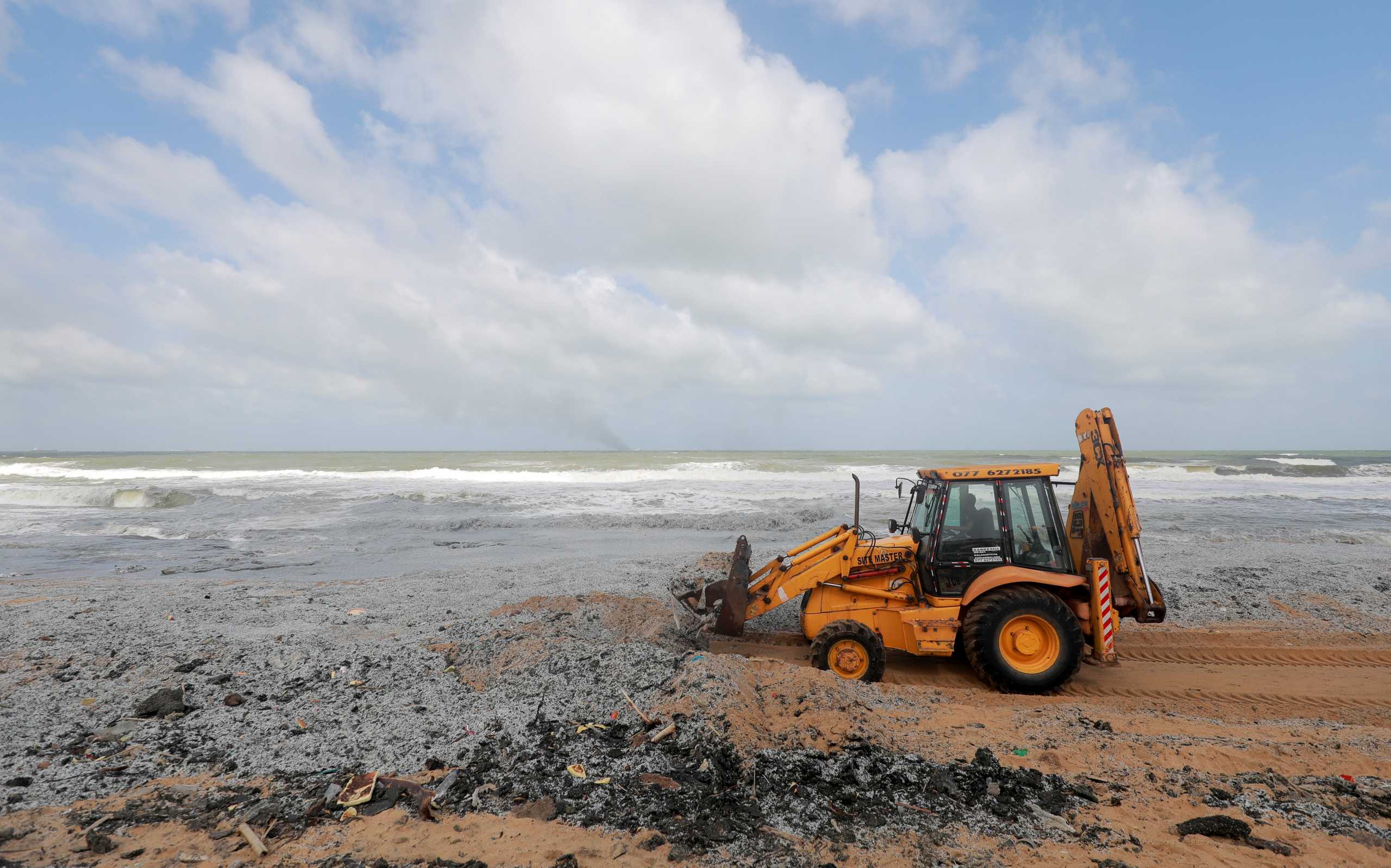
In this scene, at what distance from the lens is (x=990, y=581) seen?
19.0 ft

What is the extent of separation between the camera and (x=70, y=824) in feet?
10.9

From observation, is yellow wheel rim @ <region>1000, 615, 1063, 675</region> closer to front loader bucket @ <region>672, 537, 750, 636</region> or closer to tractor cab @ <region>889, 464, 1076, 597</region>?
tractor cab @ <region>889, 464, 1076, 597</region>

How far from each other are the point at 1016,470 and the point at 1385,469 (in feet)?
164

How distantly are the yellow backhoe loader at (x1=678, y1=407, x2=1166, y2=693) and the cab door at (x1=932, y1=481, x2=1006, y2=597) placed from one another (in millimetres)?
10

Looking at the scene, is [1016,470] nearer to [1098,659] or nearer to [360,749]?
[1098,659]

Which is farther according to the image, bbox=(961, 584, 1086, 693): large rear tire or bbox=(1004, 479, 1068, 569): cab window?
bbox=(1004, 479, 1068, 569): cab window

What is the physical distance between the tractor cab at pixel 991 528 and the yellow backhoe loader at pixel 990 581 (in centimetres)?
1

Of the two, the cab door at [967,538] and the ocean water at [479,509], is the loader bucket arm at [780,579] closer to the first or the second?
the cab door at [967,538]

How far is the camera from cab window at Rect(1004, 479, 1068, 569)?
19.8 ft

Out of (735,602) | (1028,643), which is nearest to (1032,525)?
(1028,643)

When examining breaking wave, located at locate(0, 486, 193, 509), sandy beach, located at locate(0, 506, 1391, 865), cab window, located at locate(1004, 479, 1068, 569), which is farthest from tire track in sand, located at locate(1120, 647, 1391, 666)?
breaking wave, located at locate(0, 486, 193, 509)

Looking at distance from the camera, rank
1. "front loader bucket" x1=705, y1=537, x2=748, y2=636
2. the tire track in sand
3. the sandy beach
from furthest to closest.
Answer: the tire track in sand → "front loader bucket" x1=705, y1=537, x2=748, y2=636 → the sandy beach

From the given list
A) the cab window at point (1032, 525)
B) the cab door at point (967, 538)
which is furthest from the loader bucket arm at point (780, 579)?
the cab window at point (1032, 525)

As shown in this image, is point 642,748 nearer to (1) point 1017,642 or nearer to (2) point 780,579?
(2) point 780,579
